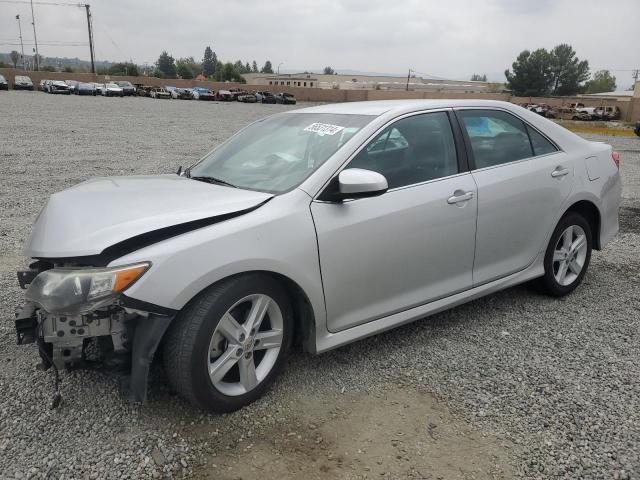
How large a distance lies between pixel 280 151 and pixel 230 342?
137cm

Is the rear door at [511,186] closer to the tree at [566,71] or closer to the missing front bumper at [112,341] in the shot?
the missing front bumper at [112,341]

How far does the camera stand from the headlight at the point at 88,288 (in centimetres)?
244

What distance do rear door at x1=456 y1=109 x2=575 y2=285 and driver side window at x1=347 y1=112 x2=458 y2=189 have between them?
19cm

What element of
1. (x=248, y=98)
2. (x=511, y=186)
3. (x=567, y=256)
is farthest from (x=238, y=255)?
(x=248, y=98)

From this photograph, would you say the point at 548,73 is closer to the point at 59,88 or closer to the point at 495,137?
the point at 59,88

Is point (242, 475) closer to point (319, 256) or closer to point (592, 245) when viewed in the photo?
point (319, 256)

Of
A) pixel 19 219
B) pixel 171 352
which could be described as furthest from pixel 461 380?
pixel 19 219

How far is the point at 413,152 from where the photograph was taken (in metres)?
3.54

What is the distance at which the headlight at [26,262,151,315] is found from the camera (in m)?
2.44

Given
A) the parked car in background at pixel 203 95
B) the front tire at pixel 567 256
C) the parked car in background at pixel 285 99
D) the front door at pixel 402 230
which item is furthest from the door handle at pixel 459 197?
the parked car in background at pixel 203 95

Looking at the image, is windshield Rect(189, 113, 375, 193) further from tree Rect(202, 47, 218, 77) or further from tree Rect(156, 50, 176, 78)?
tree Rect(202, 47, 218, 77)

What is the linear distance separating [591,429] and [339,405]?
4.29ft

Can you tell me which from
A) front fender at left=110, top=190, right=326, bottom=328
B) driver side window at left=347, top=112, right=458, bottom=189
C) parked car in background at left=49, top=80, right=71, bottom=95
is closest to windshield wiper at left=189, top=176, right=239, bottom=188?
front fender at left=110, top=190, right=326, bottom=328

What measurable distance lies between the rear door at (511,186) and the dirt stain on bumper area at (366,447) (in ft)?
4.24
